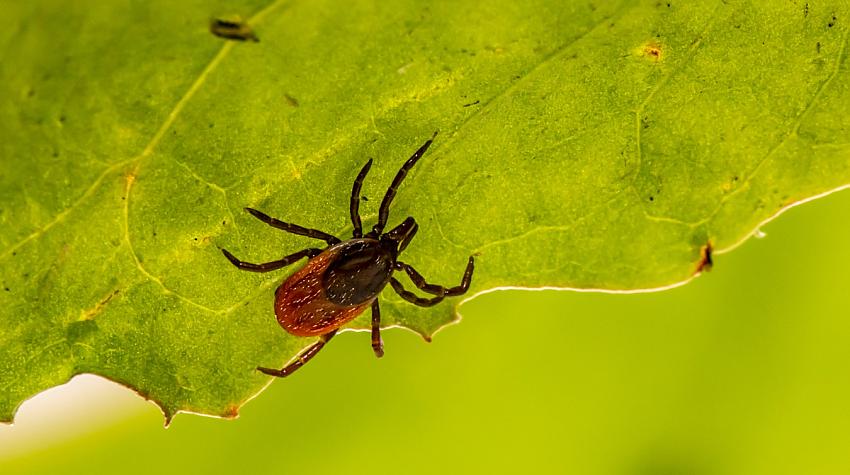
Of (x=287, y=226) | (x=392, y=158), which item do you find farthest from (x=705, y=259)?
(x=287, y=226)

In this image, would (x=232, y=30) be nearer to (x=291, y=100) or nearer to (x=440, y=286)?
(x=291, y=100)

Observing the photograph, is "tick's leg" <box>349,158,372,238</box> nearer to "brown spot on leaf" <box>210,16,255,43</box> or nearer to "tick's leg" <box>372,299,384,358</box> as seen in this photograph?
"tick's leg" <box>372,299,384,358</box>

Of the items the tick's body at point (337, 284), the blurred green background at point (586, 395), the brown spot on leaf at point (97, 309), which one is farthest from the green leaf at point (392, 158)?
the blurred green background at point (586, 395)

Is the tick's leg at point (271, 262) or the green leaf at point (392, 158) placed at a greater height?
the green leaf at point (392, 158)

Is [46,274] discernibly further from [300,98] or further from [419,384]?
[419,384]

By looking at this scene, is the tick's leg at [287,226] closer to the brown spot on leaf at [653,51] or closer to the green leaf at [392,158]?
the green leaf at [392,158]

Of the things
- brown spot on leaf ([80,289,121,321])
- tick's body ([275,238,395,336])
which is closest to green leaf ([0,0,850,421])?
brown spot on leaf ([80,289,121,321])

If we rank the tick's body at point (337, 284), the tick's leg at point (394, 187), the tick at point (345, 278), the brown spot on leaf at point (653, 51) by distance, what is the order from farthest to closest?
the tick's body at point (337, 284) → the tick at point (345, 278) → the tick's leg at point (394, 187) → the brown spot on leaf at point (653, 51)
